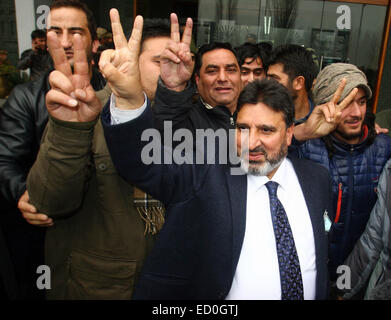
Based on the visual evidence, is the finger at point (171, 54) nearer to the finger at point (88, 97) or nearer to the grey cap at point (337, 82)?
the finger at point (88, 97)

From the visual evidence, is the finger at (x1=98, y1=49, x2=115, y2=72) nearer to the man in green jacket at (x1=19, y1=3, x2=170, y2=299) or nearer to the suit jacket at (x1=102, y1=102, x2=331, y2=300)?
the man in green jacket at (x1=19, y1=3, x2=170, y2=299)

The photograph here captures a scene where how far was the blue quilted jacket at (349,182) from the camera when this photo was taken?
205 centimetres

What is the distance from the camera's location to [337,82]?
2.08m

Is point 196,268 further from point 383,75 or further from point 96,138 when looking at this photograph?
point 383,75

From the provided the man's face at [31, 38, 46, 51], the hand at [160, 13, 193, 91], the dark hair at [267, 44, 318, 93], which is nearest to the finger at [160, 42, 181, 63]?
the hand at [160, 13, 193, 91]

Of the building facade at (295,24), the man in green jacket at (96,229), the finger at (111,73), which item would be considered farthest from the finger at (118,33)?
the building facade at (295,24)

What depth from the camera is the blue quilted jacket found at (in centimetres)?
205

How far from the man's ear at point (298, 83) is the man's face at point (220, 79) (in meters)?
0.54

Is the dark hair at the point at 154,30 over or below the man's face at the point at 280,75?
over

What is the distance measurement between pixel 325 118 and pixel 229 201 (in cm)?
91

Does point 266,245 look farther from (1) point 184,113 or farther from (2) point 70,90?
(2) point 70,90

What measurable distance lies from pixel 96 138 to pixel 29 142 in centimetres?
45

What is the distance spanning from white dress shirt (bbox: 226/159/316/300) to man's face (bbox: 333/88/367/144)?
62 centimetres

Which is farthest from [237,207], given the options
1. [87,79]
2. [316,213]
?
[87,79]
